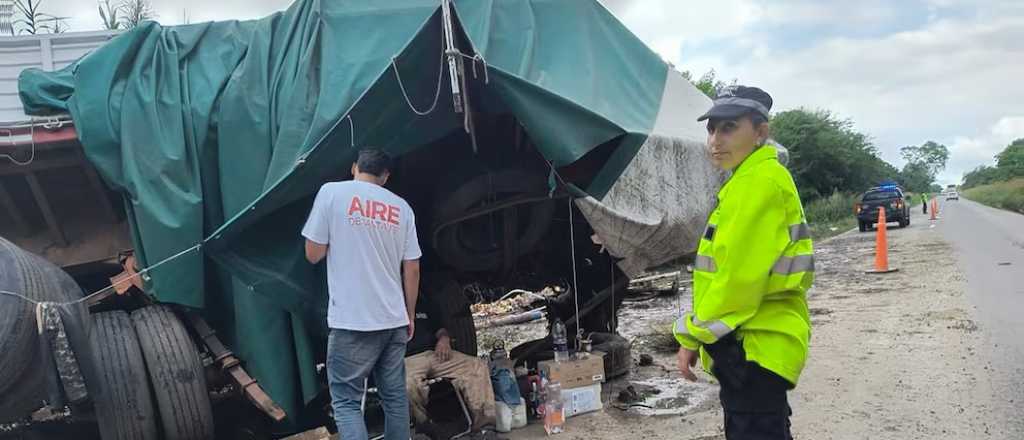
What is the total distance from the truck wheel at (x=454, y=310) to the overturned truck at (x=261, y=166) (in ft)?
1.63

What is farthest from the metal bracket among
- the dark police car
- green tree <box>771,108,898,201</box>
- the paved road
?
green tree <box>771,108,898,201</box>

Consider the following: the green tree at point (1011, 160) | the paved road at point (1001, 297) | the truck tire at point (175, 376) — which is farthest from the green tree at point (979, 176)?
the truck tire at point (175, 376)

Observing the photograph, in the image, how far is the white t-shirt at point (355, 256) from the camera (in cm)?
353

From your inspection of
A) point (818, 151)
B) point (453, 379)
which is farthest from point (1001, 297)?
point (818, 151)

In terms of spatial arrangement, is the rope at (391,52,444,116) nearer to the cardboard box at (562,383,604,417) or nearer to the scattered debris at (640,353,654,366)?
the cardboard box at (562,383,604,417)

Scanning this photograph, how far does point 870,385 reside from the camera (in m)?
5.26

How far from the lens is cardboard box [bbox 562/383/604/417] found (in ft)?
16.6

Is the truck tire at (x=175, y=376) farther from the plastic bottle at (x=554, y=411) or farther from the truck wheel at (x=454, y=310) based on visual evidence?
the plastic bottle at (x=554, y=411)

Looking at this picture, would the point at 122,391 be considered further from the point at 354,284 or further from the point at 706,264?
the point at 706,264

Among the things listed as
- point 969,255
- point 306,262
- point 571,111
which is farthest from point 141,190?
point 969,255

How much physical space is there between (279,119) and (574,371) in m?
2.66

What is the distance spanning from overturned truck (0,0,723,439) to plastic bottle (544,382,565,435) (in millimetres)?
1036

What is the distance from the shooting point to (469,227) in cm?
519

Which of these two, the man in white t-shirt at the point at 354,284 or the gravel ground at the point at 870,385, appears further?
the gravel ground at the point at 870,385
